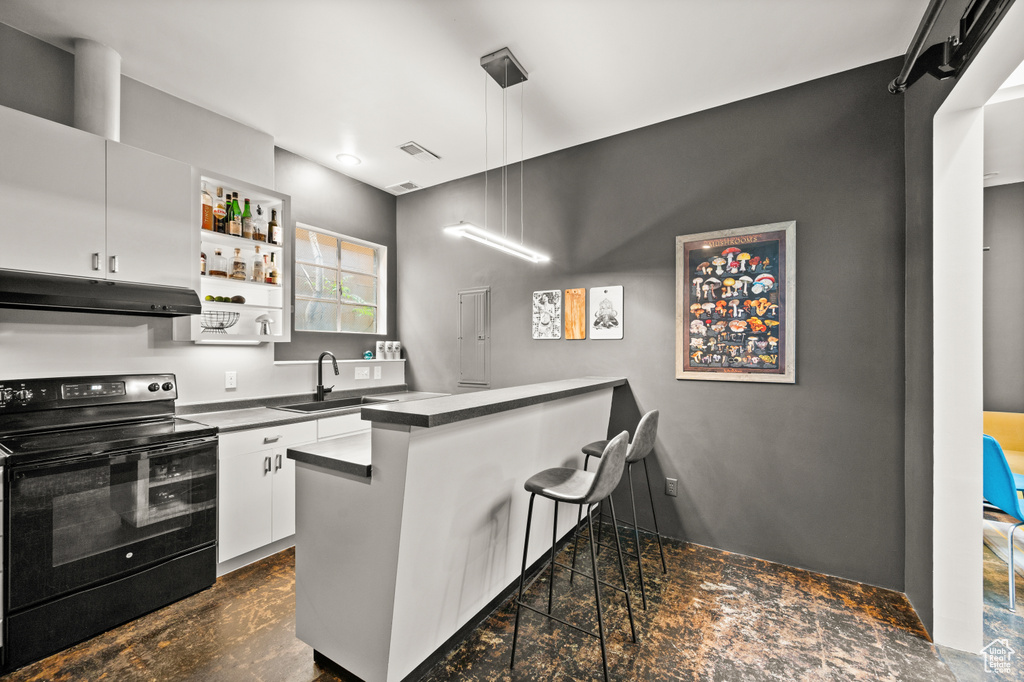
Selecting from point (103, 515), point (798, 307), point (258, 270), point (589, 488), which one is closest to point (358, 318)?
point (258, 270)

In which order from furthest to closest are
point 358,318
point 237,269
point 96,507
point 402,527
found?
1. point 358,318
2. point 237,269
3. point 96,507
4. point 402,527

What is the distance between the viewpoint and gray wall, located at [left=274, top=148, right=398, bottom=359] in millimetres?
3732

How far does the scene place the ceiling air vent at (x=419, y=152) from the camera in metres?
3.53

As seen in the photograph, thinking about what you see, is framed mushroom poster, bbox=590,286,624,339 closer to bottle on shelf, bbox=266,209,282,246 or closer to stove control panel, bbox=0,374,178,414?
bottle on shelf, bbox=266,209,282,246

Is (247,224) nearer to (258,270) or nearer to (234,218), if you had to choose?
(234,218)

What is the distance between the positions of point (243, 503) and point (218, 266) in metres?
1.65

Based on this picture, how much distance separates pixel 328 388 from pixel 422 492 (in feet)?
8.17

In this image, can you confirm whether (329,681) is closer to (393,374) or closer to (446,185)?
(393,374)

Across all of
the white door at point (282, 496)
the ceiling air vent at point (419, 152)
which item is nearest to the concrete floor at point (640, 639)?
the white door at point (282, 496)

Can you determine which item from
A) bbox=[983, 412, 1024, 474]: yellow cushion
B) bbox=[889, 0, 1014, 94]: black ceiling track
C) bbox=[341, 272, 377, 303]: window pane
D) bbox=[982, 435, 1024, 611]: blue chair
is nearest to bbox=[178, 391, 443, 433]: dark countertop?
bbox=[341, 272, 377, 303]: window pane

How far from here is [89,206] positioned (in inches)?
88.8

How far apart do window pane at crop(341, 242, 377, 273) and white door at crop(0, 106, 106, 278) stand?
206 cm

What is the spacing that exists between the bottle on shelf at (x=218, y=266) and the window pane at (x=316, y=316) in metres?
0.78

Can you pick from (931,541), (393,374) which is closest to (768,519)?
(931,541)
